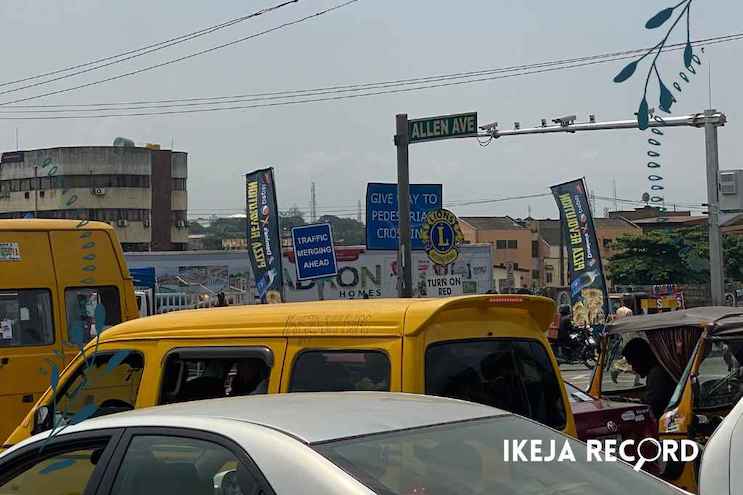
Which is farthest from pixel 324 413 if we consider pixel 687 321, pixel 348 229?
pixel 348 229

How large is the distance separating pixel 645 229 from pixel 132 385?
56.9 metres

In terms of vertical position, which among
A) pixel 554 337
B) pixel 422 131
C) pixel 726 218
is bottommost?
pixel 554 337

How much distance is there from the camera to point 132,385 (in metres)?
7.48

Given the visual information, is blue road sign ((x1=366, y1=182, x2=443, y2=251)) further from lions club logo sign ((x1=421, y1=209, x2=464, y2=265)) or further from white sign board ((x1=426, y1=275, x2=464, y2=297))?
white sign board ((x1=426, y1=275, x2=464, y2=297))

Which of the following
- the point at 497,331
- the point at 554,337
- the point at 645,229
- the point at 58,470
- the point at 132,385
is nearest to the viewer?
the point at 58,470

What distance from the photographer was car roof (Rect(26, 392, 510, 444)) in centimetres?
356

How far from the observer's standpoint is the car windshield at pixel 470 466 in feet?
11.0

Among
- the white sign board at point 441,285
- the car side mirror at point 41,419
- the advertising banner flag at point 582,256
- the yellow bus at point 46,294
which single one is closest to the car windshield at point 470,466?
the car side mirror at point 41,419

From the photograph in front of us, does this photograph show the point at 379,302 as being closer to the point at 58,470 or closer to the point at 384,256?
the point at 58,470

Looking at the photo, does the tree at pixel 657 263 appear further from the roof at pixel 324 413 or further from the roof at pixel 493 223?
the roof at pixel 324 413

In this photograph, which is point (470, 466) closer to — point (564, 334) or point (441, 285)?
point (441, 285)

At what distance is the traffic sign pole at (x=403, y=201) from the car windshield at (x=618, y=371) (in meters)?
7.37

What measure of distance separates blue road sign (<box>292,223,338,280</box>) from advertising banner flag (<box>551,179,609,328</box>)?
8.30 metres

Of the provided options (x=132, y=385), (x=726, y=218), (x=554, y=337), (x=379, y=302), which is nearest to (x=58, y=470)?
(x=379, y=302)
